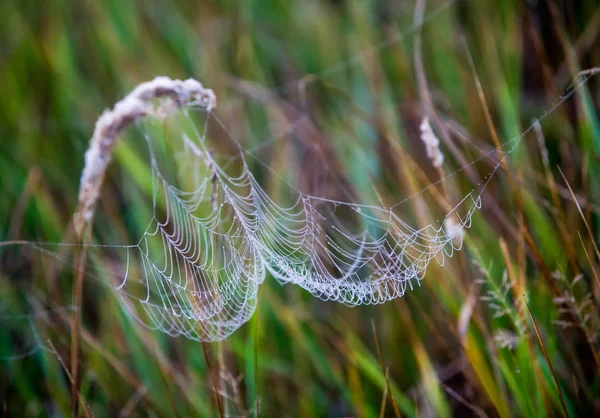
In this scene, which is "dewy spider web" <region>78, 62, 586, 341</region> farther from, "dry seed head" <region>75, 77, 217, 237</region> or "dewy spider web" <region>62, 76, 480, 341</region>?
"dry seed head" <region>75, 77, 217, 237</region>

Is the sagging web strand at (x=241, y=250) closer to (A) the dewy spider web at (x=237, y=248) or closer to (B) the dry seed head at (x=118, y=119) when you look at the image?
(A) the dewy spider web at (x=237, y=248)

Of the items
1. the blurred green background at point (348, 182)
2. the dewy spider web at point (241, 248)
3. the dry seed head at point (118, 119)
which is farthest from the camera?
the dewy spider web at point (241, 248)

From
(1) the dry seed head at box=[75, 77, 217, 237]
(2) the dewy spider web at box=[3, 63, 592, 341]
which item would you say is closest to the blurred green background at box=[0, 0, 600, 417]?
(2) the dewy spider web at box=[3, 63, 592, 341]

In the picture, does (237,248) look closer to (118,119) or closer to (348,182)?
(348,182)

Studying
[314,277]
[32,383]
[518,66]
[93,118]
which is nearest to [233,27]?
[93,118]

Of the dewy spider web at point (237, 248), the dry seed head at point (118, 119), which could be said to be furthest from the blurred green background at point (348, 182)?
the dry seed head at point (118, 119)

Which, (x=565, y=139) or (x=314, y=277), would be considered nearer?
(x=314, y=277)

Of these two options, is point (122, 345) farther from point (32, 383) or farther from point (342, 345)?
point (342, 345)

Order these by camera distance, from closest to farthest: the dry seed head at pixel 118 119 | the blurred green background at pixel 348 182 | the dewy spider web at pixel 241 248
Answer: the dry seed head at pixel 118 119 < the blurred green background at pixel 348 182 < the dewy spider web at pixel 241 248

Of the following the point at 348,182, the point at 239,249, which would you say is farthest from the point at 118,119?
the point at 348,182
